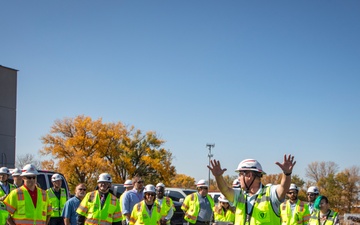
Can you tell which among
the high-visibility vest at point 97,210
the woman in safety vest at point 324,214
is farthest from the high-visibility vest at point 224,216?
the high-visibility vest at point 97,210

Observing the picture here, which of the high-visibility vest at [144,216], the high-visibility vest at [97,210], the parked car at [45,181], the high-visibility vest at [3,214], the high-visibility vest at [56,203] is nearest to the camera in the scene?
the high-visibility vest at [3,214]

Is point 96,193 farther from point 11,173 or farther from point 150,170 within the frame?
point 150,170

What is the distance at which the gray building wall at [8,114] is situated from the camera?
2046 inches

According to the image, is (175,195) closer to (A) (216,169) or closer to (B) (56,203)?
(B) (56,203)

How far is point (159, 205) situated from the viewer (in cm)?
1260

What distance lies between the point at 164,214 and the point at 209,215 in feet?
6.24

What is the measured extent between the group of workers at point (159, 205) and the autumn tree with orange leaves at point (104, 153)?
50.9 meters

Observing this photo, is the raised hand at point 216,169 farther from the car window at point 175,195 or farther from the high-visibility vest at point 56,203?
the car window at point 175,195

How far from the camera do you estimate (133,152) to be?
70.1 meters

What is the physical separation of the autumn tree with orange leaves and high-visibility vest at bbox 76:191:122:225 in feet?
178

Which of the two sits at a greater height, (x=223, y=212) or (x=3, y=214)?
(x=3, y=214)

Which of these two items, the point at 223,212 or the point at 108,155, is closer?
the point at 223,212

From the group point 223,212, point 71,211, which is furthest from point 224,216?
point 71,211

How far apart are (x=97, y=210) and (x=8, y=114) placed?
148 feet
